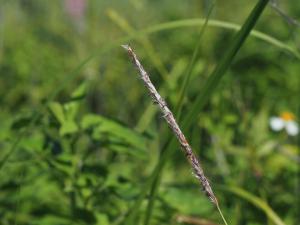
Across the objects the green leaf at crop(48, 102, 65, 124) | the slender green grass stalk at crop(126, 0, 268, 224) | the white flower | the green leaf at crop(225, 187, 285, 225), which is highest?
the white flower

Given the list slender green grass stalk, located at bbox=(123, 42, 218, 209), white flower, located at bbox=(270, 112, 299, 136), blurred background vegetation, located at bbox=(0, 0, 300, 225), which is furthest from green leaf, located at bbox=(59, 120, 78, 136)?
white flower, located at bbox=(270, 112, 299, 136)

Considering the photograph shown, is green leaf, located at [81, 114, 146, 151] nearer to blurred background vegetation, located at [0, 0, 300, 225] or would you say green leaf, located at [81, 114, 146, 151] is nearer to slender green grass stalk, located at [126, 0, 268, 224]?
blurred background vegetation, located at [0, 0, 300, 225]

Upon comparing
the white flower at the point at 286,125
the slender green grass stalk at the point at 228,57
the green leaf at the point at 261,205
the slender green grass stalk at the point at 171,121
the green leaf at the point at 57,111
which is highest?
the white flower at the point at 286,125

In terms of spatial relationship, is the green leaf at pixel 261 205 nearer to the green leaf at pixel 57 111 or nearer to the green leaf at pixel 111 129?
the green leaf at pixel 111 129

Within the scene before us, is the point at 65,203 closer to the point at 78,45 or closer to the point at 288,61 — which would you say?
the point at 288,61

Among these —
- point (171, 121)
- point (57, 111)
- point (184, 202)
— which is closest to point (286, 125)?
point (184, 202)

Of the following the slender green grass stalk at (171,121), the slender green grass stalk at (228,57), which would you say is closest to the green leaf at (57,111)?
the slender green grass stalk at (228,57)

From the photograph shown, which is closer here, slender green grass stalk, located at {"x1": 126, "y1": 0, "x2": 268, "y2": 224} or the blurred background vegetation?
slender green grass stalk, located at {"x1": 126, "y1": 0, "x2": 268, "y2": 224}

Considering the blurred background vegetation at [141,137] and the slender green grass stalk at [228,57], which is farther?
the blurred background vegetation at [141,137]

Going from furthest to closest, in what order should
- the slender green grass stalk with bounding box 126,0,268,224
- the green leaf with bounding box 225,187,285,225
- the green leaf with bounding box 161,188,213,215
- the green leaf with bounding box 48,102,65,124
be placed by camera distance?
the green leaf with bounding box 161,188,213,215, the green leaf with bounding box 48,102,65,124, the green leaf with bounding box 225,187,285,225, the slender green grass stalk with bounding box 126,0,268,224

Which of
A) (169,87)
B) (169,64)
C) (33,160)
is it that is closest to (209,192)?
(33,160)
